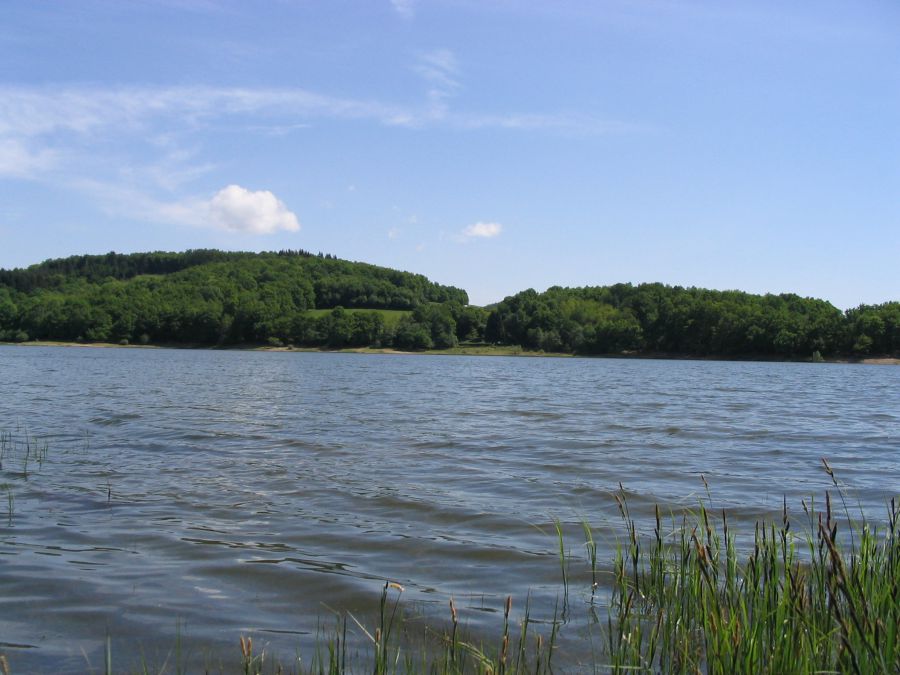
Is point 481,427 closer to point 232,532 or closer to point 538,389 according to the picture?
point 232,532

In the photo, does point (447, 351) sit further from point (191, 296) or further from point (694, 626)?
point (694, 626)

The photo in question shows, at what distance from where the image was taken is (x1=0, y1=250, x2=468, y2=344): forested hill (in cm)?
12838

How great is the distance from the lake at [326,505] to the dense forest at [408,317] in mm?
98457

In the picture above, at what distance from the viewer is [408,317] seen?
144m

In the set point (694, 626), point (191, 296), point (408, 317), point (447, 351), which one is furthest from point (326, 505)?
point (191, 296)

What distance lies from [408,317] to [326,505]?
134m

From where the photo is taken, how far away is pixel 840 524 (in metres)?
8.84

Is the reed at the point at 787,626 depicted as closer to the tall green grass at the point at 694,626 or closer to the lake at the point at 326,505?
the tall green grass at the point at 694,626

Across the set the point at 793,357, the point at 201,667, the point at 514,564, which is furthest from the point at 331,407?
the point at 793,357

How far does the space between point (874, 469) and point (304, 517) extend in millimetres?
10493

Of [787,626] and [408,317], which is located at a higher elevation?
[408,317]

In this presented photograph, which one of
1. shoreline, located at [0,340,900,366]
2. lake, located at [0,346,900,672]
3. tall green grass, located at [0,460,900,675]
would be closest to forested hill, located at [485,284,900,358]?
shoreline, located at [0,340,900,366]

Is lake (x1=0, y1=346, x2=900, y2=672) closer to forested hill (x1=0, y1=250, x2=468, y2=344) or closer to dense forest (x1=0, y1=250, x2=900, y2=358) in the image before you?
dense forest (x1=0, y1=250, x2=900, y2=358)

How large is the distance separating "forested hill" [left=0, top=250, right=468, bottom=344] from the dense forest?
10.2 inches
